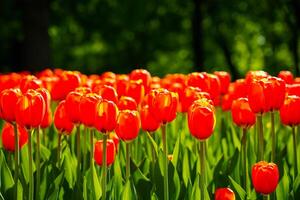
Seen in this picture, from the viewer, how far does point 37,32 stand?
54.4ft

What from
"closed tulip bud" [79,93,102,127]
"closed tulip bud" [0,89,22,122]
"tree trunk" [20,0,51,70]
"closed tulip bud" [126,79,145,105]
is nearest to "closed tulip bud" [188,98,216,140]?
"closed tulip bud" [79,93,102,127]

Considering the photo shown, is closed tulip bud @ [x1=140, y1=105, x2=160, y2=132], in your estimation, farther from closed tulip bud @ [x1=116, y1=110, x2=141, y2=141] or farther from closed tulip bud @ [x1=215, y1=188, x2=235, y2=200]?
closed tulip bud @ [x1=215, y1=188, x2=235, y2=200]

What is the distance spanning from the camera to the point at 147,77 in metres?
5.68

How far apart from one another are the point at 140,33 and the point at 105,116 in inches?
946

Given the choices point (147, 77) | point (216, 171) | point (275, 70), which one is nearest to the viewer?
point (216, 171)

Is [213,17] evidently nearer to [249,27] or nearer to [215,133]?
[249,27]

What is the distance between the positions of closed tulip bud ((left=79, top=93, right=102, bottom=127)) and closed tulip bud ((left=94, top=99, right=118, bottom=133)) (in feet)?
0.28

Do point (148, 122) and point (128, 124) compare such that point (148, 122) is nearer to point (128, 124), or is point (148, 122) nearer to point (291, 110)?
point (128, 124)

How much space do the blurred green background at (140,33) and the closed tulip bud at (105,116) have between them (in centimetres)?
1332

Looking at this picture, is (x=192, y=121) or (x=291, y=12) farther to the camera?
(x=291, y=12)

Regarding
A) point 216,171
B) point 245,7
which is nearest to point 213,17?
point 245,7

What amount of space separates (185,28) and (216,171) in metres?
26.0

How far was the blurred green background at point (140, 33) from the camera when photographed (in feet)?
59.8

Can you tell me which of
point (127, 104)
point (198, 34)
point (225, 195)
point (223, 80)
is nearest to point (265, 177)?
point (225, 195)
